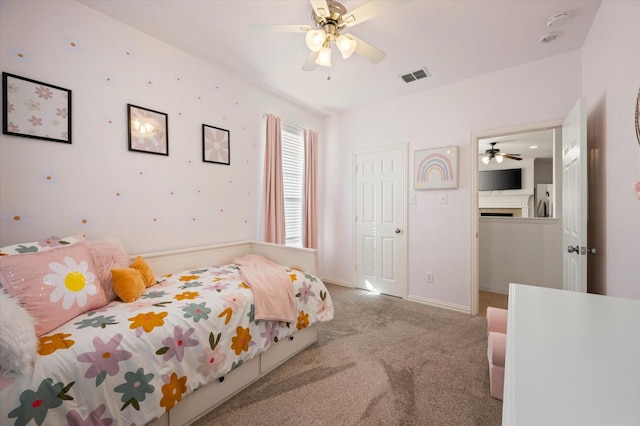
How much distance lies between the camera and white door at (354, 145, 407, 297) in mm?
3564

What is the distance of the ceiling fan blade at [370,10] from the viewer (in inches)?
61.2

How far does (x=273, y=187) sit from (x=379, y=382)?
88.8 inches

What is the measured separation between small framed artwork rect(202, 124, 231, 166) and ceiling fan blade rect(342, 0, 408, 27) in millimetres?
1635

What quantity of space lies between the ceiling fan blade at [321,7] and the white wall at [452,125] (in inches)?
81.6

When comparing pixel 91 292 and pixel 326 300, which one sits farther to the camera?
pixel 326 300

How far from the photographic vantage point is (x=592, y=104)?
2.17 meters

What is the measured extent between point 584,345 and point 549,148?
20.8ft

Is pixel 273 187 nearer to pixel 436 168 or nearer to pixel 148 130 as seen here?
pixel 148 130

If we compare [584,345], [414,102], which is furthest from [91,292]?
[414,102]

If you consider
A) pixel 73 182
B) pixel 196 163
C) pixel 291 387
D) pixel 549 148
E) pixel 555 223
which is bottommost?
pixel 291 387

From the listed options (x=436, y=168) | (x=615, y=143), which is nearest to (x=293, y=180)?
(x=436, y=168)

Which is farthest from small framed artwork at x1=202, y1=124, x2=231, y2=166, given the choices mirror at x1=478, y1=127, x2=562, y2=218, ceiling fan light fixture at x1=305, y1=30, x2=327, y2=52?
mirror at x1=478, y1=127, x2=562, y2=218

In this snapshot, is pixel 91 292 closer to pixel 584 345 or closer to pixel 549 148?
pixel 584 345

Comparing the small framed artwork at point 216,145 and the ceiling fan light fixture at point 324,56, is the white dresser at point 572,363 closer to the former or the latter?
the ceiling fan light fixture at point 324,56
